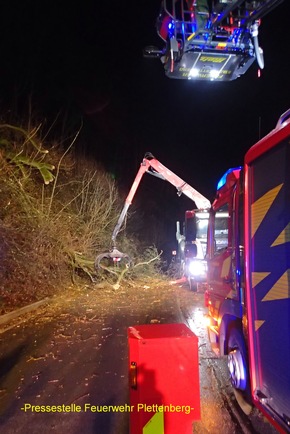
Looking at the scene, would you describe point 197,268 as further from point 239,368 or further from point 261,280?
point 261,280

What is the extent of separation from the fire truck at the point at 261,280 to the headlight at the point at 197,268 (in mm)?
8077

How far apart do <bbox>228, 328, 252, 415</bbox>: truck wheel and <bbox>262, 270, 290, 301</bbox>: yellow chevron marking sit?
45.0 inches

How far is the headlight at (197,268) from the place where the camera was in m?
12.7

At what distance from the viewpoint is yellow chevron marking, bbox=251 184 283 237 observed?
3.03 metres

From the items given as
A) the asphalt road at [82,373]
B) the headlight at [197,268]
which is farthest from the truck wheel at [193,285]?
the asphalt road at [82,373]

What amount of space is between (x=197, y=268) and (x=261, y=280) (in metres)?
9.76

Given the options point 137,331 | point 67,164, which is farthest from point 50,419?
point 67,164

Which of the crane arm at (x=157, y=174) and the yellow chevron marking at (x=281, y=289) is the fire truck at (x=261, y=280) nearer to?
the yellow chevron marking at (x=281, y=289)

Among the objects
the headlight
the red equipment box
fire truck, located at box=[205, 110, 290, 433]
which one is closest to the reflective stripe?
the red equipment box

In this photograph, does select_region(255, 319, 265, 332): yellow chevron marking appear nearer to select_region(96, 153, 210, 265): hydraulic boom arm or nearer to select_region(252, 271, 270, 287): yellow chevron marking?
select_region(252, 271, 270, 287): yellow chevron marking

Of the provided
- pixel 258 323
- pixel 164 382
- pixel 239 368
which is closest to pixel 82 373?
pixel 239 368

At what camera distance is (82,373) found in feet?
18.1

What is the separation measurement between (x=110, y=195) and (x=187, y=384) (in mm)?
14760

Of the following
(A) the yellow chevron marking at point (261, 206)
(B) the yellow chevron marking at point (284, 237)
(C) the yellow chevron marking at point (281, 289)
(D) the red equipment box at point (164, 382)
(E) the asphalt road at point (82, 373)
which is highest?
(A) the yellow chevron marking at point (261, 206)
